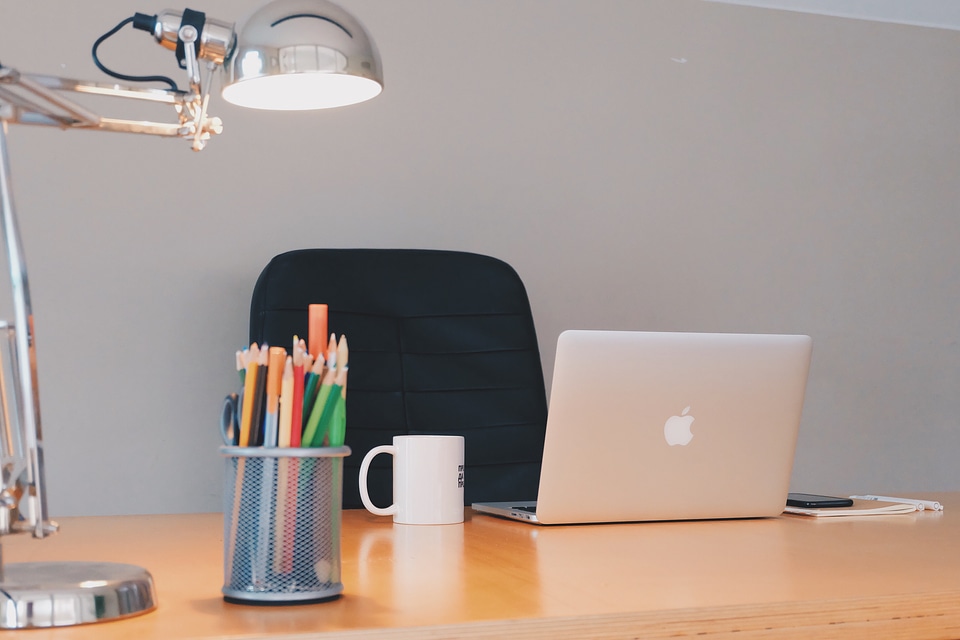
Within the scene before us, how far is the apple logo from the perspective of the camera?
1278mm

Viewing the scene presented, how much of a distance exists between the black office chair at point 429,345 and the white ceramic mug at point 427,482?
22.2 inches

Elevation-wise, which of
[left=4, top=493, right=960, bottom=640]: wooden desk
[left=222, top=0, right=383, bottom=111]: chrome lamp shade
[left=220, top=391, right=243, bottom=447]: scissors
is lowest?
[left=4, top=493, right=960, bottom=640]: wooden desk

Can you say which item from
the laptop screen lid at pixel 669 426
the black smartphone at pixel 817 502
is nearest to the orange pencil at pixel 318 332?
the laptop screen lid at pixel 669 426

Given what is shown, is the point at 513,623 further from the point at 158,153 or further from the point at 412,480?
the point at 158,153

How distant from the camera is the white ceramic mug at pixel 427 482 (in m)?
1.27

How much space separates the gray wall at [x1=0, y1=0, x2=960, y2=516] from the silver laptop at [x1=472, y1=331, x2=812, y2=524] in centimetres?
113

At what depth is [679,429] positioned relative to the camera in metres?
1.28

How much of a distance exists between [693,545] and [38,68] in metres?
1.77

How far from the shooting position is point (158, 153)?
2.18m

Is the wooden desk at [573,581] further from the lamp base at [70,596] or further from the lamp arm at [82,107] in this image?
the lamp arm at [82,107]

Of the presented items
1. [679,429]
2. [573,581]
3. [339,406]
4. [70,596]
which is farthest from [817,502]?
[70,596]

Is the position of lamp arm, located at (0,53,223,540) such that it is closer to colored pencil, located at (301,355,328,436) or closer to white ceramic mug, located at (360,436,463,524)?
colored pencil, located at (301,355,328,436)

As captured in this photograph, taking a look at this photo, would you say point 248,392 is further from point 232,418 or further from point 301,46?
point 301,46

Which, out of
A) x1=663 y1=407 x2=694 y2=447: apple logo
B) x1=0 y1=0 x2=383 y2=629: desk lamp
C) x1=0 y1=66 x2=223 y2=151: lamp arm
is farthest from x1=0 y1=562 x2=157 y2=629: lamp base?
x1=663 y1=407 x2=694 y2=447: apple logo
